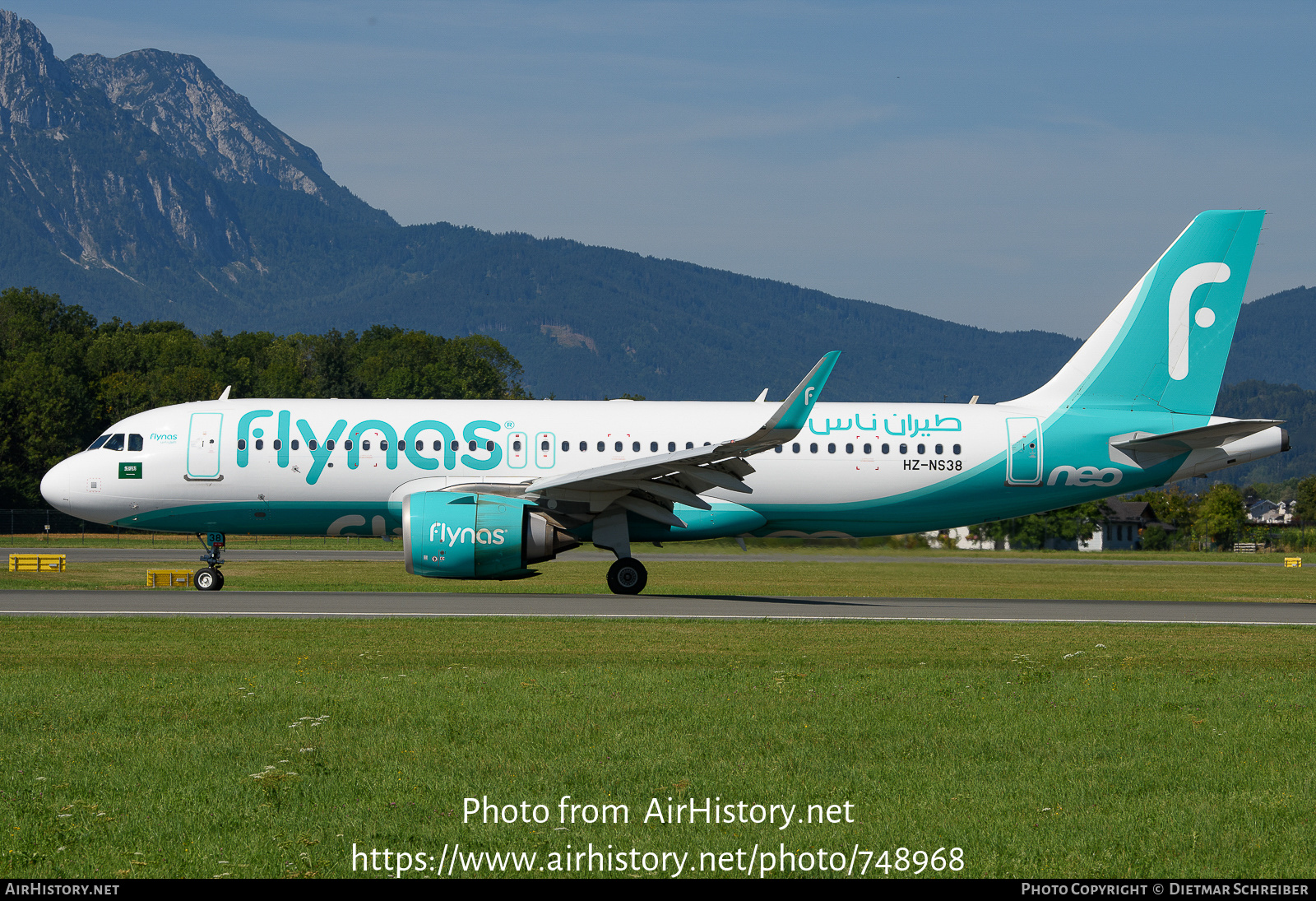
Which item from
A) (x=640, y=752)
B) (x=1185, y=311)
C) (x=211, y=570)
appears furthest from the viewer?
(x=1185, y=311)

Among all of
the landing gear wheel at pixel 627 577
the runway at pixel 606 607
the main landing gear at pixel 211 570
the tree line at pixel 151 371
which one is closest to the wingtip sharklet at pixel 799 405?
the runway at pixel 606 607

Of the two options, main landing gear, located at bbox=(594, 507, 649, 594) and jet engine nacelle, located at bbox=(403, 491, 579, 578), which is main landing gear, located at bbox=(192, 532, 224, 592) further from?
main landing gear, located at bbox=(594, 507, 649, 594)

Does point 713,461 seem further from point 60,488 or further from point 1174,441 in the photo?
point 60,488

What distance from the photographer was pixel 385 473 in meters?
26.2

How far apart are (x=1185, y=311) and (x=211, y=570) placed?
70.5 ft

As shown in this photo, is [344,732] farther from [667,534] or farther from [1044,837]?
[667,534]

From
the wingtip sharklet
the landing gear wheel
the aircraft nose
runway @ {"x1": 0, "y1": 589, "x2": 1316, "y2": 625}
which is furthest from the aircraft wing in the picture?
the aircraft nose

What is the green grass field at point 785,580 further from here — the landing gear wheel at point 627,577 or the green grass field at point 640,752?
the green grass field at point 640,752

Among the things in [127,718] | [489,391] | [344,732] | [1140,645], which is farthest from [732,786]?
[489,391]

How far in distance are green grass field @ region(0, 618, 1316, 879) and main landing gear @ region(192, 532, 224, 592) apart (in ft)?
30.9

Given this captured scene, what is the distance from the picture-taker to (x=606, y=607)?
23625mm

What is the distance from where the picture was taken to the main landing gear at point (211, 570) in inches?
1045

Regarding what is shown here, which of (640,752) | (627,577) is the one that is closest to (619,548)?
(627,577)

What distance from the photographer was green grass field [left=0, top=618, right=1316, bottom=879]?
25.3ft
